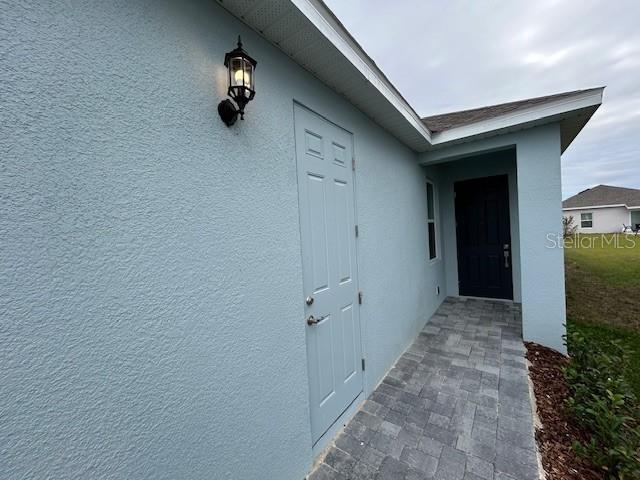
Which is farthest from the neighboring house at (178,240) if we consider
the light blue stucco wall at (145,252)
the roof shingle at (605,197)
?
the roof shingle at (605,197)

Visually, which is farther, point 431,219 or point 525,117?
point 431,219

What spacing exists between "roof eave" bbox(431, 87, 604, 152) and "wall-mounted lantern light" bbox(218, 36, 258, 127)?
3.42m

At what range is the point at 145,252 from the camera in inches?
37.9

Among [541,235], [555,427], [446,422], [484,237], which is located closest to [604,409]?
[555,427]

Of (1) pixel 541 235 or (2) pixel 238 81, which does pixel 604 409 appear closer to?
(1) pixel 541 235

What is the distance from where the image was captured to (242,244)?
1.35m

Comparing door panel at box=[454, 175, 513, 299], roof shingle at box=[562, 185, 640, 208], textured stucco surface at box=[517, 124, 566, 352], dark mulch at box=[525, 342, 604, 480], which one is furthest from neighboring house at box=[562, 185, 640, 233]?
dark mulch at box=[525, 342, 604, 480]

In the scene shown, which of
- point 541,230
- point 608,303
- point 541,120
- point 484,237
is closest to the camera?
point 541,120

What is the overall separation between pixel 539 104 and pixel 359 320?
3.37 metres

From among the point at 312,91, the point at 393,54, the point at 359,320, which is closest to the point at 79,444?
the point at 359,320

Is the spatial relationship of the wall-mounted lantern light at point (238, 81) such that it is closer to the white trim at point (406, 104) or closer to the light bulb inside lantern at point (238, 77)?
the light bulb inside lantern at point (238, 77)

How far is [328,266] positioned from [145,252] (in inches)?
52.3

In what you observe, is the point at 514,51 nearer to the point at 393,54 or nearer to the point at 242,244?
the point at 393,54

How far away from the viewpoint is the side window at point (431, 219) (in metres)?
4.98
